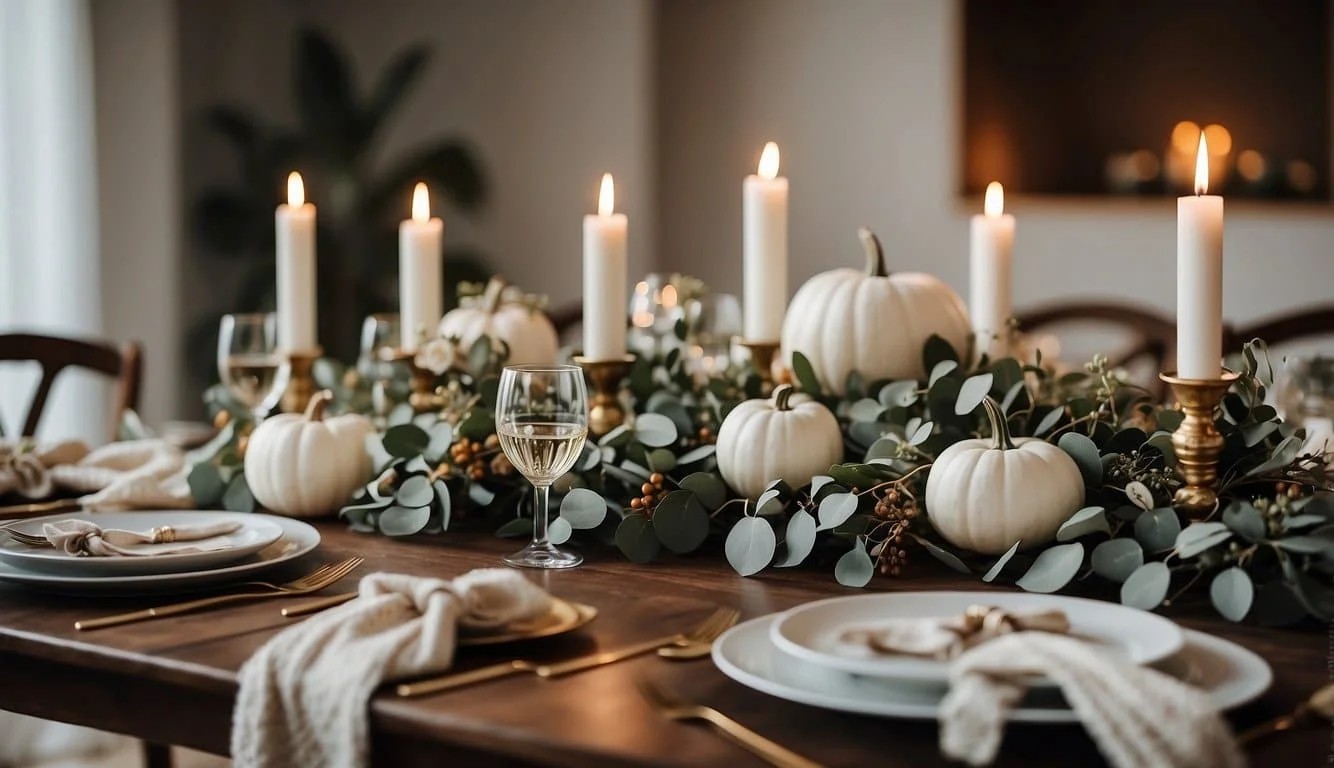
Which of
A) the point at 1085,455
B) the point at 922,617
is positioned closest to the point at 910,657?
the point at 922,617

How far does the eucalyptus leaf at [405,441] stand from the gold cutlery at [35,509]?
14.8 inches

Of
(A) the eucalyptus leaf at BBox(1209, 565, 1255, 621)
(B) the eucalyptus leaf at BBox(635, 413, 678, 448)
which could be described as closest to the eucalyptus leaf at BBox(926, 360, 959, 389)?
(B) the eucalyptus leaf at BBox(635, 413, 678, 448)

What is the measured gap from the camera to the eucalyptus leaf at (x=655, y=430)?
4.39 feet

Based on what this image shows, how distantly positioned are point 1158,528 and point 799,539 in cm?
28

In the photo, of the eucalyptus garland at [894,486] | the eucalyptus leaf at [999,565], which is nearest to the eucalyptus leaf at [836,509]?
the eucalyptus garland at [894,486]

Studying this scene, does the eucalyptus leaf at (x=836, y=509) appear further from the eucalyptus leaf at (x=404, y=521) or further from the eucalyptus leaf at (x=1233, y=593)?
the eucalyptus leaf at (x=404, y=521)

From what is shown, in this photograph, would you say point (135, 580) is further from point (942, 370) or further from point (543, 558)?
point (942, 370)

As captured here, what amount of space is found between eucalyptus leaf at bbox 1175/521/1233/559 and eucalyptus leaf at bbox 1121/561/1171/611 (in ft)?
0.06

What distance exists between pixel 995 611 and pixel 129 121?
3.78 meters

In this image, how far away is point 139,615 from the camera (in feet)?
3.47

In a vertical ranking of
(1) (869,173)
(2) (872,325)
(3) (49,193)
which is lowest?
(2) (872,325)

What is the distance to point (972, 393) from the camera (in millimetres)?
1243

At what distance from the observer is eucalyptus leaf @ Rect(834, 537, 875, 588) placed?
1.13m

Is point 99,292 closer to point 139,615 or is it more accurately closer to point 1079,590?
point 139,615
